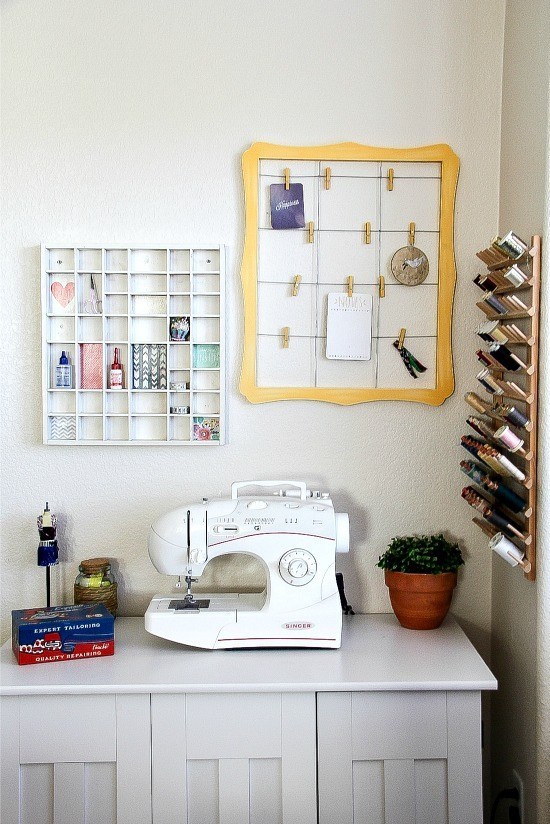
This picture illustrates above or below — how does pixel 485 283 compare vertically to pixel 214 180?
below

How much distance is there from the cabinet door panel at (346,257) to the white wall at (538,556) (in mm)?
361

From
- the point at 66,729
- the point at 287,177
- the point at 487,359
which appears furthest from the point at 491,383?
the point at 66,729

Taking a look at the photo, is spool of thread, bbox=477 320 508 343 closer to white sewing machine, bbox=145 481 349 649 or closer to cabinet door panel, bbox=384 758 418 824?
white sewing machine, bbox=145 481 349 649

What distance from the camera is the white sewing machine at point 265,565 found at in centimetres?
202

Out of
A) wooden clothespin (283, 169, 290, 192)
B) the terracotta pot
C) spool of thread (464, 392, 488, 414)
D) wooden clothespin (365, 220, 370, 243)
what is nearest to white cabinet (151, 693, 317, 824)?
the terracotta pot

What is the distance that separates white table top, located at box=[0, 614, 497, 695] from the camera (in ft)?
5.99

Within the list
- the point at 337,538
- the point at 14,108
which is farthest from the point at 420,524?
the point at 14,108

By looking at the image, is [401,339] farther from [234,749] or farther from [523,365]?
[234,749]

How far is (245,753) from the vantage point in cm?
185

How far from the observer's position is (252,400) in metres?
2.30

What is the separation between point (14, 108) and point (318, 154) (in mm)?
830

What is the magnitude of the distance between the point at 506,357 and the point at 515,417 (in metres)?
0.15

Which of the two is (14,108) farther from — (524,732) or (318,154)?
(524,732)

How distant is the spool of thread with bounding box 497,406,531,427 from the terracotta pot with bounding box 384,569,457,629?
1.56 feet
